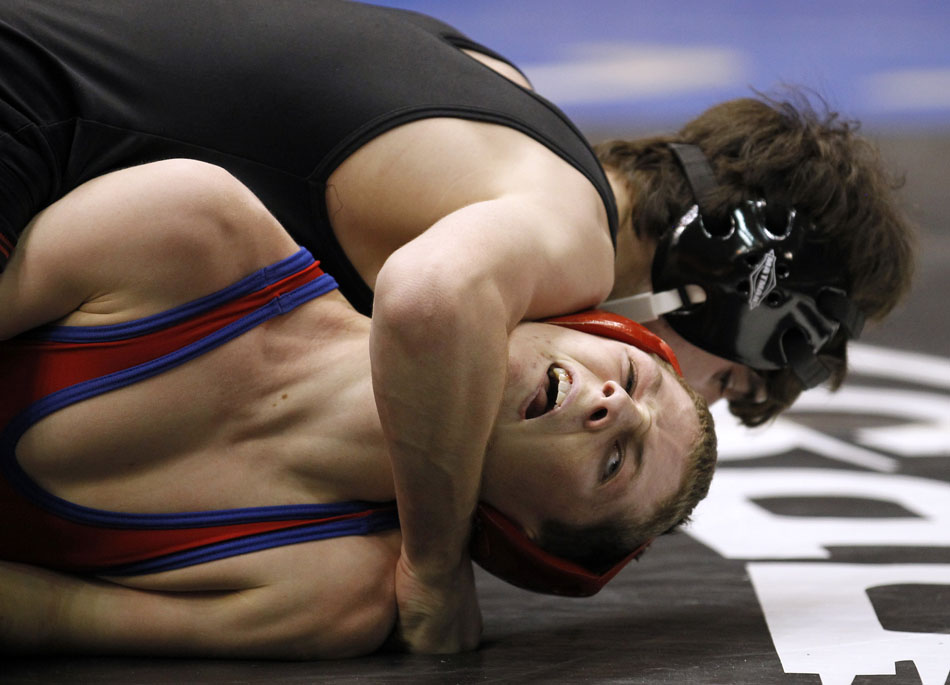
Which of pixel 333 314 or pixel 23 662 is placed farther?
pixel 333 314

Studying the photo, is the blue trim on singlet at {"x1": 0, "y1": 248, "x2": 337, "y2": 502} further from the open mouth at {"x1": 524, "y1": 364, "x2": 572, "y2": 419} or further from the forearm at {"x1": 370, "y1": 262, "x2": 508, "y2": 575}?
the open mouth at {"x1": 524, "y1": 364, "x2": 572, "y2": 419}

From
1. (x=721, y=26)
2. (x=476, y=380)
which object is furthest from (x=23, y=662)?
(x=721, y=26)

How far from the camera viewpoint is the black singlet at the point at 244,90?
6.56 ft

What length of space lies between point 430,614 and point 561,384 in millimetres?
451

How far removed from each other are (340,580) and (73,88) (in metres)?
0.94

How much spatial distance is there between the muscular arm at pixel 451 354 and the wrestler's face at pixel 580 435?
0.09 metres

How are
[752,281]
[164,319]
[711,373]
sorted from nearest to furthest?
1. [164,319]
2. [752,281]
3. [711,373]

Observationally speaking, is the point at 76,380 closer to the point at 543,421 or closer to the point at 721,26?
the point at 543,421

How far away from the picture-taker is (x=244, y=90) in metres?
2.14

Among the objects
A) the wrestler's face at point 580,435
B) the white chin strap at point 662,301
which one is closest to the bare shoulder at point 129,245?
the wrestler's face at point 580,435

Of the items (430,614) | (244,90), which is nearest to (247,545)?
(430,614)

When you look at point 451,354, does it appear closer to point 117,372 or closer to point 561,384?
point 561,384

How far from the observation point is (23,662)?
6.26ft

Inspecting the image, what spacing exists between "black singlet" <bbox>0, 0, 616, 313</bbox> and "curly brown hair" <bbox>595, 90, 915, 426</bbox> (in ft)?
1.81
